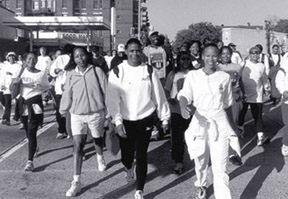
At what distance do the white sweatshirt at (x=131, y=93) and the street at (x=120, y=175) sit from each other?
1.03 m

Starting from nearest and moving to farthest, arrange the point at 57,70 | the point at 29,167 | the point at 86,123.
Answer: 1. the point at 86,123
2. the point at 29,167
3. the point at 57,70

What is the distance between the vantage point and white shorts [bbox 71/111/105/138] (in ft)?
17.4

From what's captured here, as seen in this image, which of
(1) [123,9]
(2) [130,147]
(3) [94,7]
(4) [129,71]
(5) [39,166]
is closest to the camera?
(4) [129,71]

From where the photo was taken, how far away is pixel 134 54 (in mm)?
4742

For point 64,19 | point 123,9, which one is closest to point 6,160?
point 64,19

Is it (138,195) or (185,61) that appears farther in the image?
(185,61)

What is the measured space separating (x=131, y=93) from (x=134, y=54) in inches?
17.7

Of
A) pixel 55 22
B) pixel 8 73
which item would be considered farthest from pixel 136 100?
pixel 55 22

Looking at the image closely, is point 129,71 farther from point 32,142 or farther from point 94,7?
point 94,7

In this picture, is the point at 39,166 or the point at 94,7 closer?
the point at 39,166

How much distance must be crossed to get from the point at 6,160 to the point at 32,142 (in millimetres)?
903

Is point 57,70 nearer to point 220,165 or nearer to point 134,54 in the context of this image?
point 134,54

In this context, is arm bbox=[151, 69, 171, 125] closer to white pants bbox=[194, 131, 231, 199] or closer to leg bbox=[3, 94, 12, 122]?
white pants bbox=[194, 131, 231, 199]

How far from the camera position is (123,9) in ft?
274
